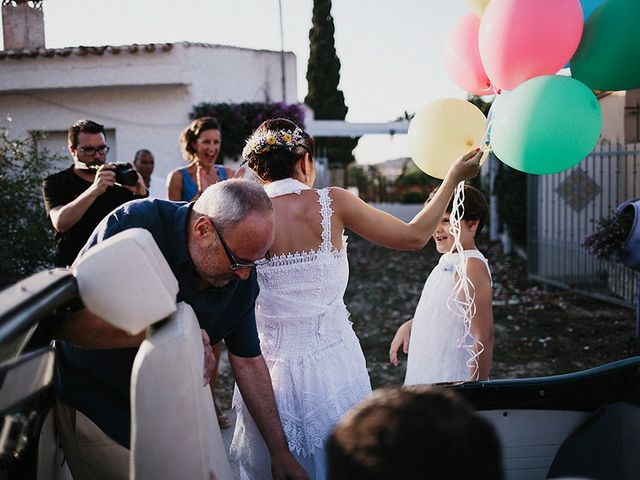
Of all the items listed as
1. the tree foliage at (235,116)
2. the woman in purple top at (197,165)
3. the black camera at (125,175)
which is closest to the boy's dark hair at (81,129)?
the black camera at (125,175)

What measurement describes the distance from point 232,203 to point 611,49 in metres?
1.55

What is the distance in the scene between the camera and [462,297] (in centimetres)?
305

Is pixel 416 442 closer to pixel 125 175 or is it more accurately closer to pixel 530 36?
pixel 530 36

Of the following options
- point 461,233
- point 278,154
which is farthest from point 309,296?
point 461,233

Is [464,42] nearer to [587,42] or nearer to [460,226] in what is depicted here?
[587,42]

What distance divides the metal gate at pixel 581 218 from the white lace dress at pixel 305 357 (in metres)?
6.55

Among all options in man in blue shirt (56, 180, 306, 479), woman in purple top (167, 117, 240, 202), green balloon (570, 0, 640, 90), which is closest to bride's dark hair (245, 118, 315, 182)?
man in blue shirt (56, 180, 306, 479)

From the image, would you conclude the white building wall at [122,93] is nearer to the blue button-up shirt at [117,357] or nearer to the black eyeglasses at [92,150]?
the black eyeglasses at [92,150]

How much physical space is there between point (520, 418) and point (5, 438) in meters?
1.64

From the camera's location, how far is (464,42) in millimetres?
2912

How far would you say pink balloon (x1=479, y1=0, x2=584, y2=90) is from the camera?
231 cm

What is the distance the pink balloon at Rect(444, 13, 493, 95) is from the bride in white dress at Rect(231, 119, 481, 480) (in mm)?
558

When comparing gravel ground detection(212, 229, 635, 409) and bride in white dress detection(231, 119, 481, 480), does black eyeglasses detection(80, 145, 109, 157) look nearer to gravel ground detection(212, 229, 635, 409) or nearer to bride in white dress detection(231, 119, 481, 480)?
bride in white dress detection(231, 119, 481, 480)

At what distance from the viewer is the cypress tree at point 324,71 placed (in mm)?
27969
